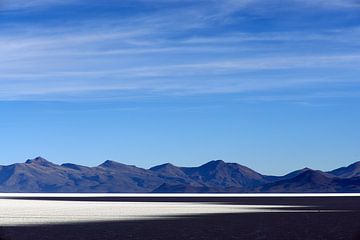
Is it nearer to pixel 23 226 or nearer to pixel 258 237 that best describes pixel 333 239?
pixel 258 237

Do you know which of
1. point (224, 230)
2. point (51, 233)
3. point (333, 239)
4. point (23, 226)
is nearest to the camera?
point (333, 239)

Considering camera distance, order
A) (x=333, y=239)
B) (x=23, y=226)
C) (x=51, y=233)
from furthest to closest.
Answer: (x=23, y=226) < (x=51, y=233) < (x=333, y=239)

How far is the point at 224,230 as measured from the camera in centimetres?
4259

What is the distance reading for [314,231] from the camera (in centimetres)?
4128

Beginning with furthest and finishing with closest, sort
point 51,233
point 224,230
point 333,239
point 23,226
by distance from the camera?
point 23,226 < point 224,230 < point 51,233 < point 333,239

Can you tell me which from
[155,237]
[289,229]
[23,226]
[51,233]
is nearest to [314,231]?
[289,229]

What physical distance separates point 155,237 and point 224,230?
668 centimetres

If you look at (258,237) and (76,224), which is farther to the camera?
(76,224)

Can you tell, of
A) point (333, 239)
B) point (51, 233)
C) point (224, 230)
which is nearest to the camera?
point (333, 239)

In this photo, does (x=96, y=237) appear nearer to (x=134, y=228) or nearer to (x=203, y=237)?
(x=203, y=237)

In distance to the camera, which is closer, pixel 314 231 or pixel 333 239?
pixel 333 239

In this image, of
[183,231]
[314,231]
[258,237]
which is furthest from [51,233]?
[314,231]

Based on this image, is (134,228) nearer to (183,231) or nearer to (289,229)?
(183,231)

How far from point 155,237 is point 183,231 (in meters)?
5.05
